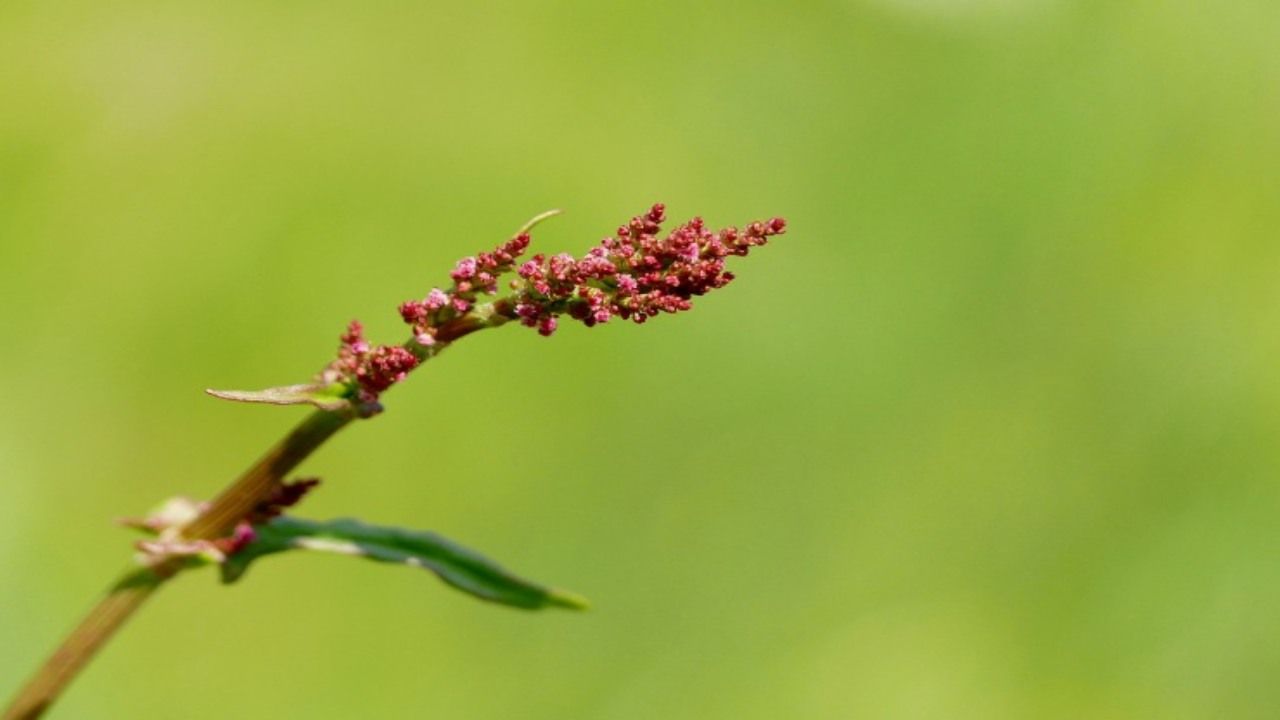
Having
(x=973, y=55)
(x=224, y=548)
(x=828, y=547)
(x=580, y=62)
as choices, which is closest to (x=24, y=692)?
(x=224, y=548)

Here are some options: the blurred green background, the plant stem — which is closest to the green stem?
the plant stem

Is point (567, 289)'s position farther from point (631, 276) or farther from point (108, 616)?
point (108, 616)

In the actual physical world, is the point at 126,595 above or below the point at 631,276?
below

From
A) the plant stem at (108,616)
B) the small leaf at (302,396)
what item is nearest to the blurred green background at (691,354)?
the plant stem at (108,616)

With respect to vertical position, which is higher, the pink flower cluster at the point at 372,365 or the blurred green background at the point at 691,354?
the blurred green background at the point at 691,354

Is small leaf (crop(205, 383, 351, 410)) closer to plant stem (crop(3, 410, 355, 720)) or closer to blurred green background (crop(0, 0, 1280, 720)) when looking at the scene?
plant stem (crop(3, 410, 355, 720))

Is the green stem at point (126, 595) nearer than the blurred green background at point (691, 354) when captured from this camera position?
Yes

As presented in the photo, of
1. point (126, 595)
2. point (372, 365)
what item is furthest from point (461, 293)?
point (126, 595)

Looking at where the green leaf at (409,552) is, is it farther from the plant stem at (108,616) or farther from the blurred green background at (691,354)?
the blurred green background at (691,354)
